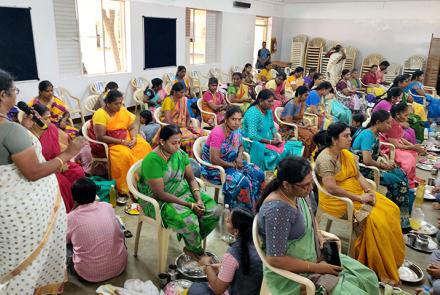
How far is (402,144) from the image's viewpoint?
4164 millimetres

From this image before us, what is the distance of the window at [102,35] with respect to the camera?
6.73 meters

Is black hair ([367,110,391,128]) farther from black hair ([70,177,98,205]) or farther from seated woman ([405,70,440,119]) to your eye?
seated woman ([405,70,440,119])

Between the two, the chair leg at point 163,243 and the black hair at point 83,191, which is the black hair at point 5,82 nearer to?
the black hair at point 83,191

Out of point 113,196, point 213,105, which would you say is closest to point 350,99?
point 213,105

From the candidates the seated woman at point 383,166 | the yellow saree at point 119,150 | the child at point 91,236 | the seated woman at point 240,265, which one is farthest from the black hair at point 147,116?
the seated woman at point 240,265

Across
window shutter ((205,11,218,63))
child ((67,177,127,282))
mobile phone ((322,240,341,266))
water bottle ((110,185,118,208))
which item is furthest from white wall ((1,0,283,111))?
mobile phone ((322,240,341,266))

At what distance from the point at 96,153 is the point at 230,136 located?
60.9 inches

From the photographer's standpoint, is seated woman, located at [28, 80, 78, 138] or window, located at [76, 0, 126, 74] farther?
window, located at [76, 0, 126, 74]

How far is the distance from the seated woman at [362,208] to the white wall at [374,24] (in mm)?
9428

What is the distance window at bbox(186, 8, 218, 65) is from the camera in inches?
361

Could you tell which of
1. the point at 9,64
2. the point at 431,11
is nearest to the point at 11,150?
the point at 9,64

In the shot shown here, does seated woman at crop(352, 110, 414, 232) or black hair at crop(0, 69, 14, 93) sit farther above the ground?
black hair at crop(0, 69, 14, 93)

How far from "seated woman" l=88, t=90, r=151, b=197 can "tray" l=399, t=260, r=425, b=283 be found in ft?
8.62

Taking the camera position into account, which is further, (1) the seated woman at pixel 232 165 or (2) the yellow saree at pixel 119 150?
(2) the yellow saree at pixel 119 150
